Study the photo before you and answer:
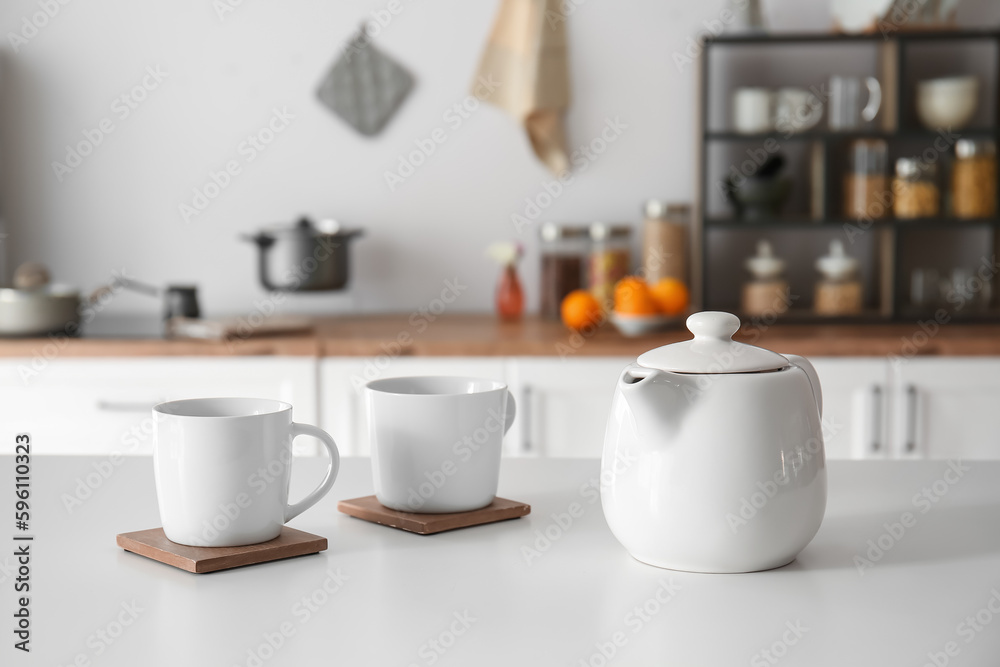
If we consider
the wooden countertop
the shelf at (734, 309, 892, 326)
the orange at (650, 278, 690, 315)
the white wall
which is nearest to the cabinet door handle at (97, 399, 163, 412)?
the wooden countertop

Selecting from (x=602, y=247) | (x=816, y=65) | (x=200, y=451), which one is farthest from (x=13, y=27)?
(x=200, y=451)

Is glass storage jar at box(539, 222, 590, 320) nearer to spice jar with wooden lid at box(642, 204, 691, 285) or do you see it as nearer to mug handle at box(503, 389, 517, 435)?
→ spice jar with wooden lid at box(642, 204, 691, 285)

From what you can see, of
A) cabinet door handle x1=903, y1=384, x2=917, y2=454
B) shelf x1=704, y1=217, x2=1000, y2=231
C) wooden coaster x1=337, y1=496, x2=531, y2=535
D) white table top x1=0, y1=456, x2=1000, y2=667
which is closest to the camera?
white table top x1=0, y1=456, x2=1000, y2=667

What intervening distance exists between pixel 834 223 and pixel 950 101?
402 mm

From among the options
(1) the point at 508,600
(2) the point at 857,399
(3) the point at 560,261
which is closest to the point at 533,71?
(3) the point at 560,261

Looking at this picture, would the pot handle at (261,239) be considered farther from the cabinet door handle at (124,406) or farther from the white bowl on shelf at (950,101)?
the white bowl on shelf at (950,101)

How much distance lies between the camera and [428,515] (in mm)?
793

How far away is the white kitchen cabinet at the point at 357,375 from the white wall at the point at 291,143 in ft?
1.98

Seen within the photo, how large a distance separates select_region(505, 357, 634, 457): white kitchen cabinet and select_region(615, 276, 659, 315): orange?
0.49 ft

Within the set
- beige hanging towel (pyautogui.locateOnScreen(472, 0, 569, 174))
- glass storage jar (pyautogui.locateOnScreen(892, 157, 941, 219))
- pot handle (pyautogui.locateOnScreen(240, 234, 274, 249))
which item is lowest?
pot handle (pyautogui.locateOnScreen(240, 234, 274, 249))

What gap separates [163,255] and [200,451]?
211cm

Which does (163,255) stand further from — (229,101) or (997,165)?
(997,165)

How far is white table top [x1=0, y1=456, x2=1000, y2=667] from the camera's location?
1.83ft

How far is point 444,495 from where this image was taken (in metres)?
0.79
